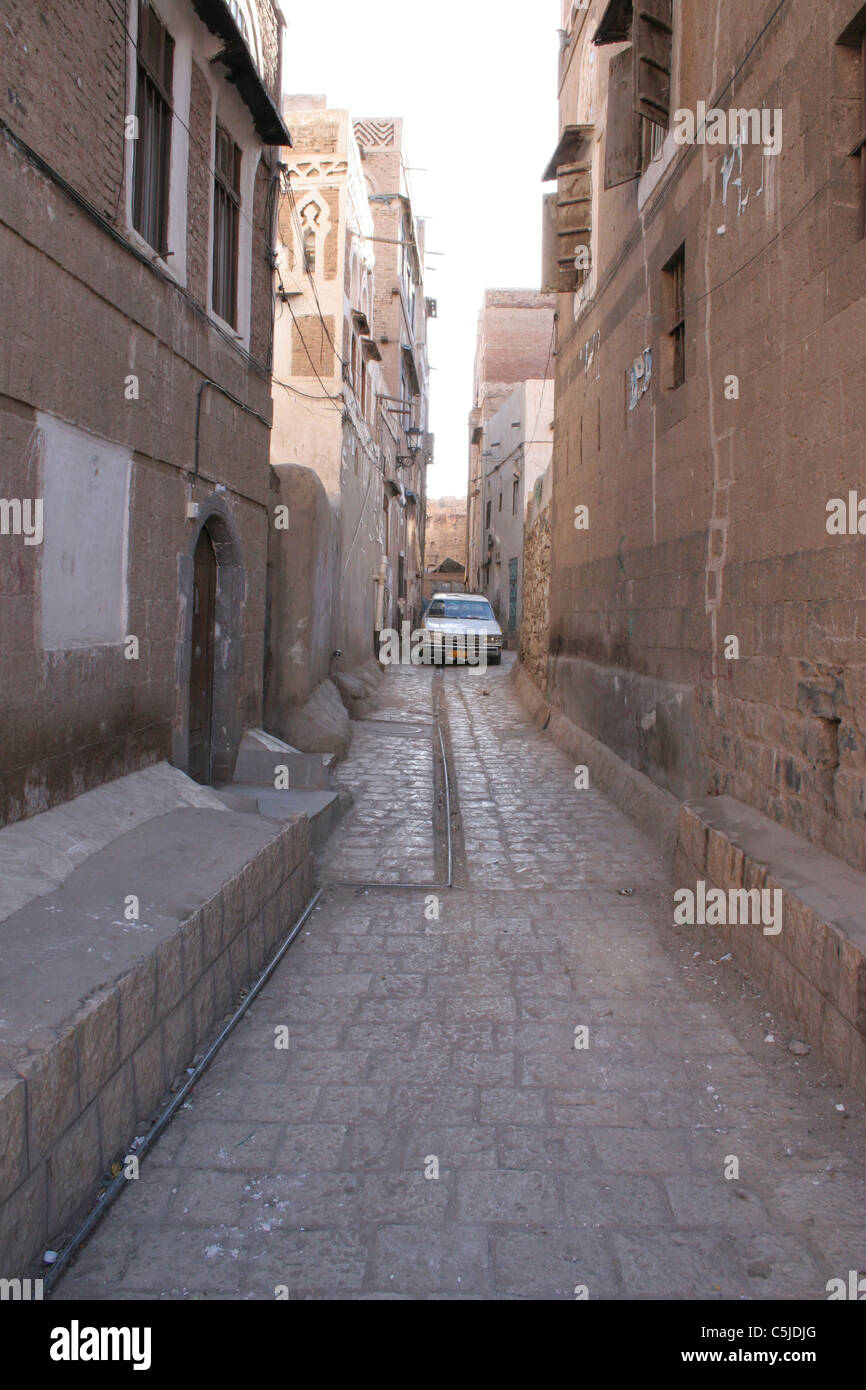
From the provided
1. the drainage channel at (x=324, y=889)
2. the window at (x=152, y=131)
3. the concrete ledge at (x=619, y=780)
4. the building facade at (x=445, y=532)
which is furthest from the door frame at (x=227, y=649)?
the building facade at (x=445, y=532)

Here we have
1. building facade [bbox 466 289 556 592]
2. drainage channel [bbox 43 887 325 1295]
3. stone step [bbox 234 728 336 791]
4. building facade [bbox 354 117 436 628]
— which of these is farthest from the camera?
building facade [bbox 466 289 556 592]

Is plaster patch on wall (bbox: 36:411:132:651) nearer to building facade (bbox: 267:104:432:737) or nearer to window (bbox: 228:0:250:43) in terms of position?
window (bbox: 228:0:250:43)

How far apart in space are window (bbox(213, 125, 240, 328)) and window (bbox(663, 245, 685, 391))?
3.69m

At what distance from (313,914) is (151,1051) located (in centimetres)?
265

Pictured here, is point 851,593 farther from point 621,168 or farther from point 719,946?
point 621,168

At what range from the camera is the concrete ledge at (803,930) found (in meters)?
3.84

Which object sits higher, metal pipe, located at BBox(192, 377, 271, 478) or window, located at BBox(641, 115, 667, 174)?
window, located at BBox(641, 115, 667, 174)

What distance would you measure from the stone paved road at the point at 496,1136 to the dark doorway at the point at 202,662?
2287mm

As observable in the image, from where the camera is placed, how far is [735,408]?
6.34 metres

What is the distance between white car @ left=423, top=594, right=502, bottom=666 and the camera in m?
23.8

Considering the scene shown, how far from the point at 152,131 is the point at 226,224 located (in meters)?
1.72

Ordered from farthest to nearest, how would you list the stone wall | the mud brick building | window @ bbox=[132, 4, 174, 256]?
the stone wall, window @ bbox=[132, 4, 174, 256], the mud brick building

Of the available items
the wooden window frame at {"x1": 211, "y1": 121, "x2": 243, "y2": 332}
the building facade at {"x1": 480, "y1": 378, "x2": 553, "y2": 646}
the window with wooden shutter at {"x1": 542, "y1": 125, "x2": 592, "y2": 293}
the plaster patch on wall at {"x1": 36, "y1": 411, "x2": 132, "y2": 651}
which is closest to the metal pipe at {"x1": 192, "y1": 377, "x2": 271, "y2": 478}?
the wooden window frame at {"x1": 211, "y1": 121, "x2": 243, "y2": 332}

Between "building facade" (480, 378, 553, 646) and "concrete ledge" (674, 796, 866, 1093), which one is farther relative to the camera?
"building facade" (480, 378, 553, 646)
